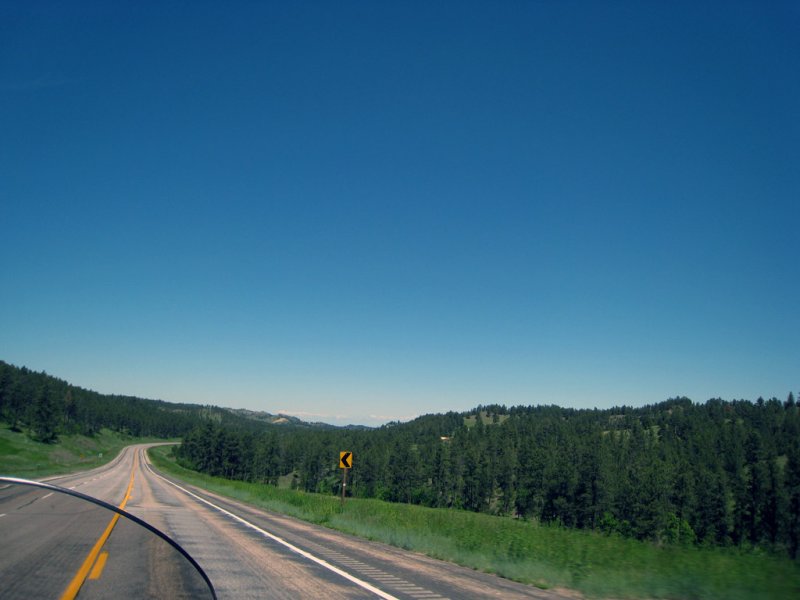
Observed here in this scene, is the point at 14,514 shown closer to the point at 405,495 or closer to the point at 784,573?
the point at 784,573

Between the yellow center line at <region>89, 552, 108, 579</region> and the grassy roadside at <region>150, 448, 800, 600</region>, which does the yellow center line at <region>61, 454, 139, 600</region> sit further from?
the grassy roadside at <region>150, 448, 800, 600</region>

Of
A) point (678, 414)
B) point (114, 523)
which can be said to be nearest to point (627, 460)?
point (678, 414)

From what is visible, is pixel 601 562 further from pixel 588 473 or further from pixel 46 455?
pixel 46 455

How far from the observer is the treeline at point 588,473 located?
80.4 meters

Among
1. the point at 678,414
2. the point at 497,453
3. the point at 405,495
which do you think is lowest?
the point at 405,495

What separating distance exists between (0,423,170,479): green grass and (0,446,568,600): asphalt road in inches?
1369

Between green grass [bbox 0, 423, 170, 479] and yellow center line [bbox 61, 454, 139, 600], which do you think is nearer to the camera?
yellow center line [bbox 61, 454, 139, 600]

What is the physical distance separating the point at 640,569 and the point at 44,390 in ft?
431

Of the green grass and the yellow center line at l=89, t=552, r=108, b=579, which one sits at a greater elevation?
the yellow center line at l=89, t=552, r=108, b=579

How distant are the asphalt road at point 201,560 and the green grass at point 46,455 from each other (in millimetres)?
34765

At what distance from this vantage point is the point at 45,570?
251 centimetres

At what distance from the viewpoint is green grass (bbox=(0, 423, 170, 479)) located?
4816 cm

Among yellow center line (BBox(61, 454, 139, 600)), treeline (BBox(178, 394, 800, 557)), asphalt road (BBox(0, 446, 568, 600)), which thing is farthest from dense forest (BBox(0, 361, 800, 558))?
yellow center line (BBox(61, 454, 139, 600))

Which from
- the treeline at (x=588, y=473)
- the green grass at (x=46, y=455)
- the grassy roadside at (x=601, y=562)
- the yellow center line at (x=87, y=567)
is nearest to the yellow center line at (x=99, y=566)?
the yellow center line at (x=87, y=567)
